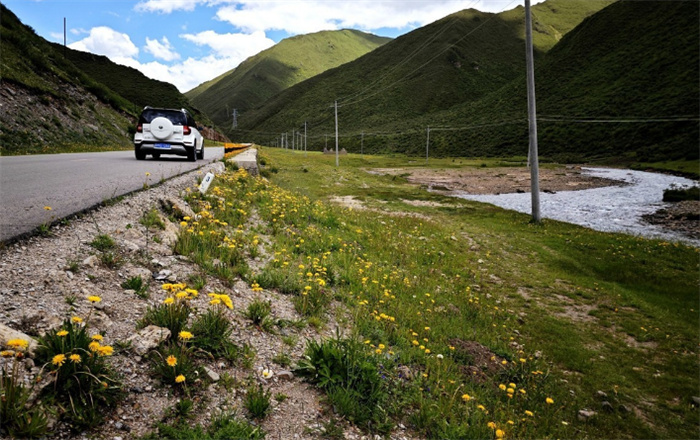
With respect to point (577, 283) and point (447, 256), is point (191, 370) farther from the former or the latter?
point (577, 283)

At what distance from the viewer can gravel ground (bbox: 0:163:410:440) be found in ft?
10.2

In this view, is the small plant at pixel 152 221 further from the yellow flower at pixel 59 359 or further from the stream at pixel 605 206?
the stream at pixel 605 206

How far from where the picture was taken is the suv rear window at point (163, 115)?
16.8m

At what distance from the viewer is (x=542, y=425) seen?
4867 millimetres

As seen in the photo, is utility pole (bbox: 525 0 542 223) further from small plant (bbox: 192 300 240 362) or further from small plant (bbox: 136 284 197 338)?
small plant (bbox: 136 284 197 338)

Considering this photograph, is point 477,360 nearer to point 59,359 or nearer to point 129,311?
point 129,311

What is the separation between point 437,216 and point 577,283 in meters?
9.92

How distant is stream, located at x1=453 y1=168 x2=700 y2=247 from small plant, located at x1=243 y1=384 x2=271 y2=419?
21.1m

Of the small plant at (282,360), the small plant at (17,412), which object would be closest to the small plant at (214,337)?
the small plant at (282,360)

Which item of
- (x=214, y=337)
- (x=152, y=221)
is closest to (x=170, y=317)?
(x=214, y=337)

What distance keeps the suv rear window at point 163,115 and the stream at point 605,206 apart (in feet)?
70.9

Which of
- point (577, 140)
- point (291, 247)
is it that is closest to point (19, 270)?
point (291, 247)

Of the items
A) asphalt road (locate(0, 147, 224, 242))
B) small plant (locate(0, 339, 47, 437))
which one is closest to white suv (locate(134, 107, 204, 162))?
asphalt road (locate(0, 147, 224, 242))

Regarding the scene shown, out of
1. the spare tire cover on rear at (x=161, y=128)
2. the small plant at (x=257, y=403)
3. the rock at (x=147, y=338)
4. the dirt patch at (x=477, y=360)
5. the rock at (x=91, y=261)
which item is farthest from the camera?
the spare tire cover on rear at (x=161, y=128)
